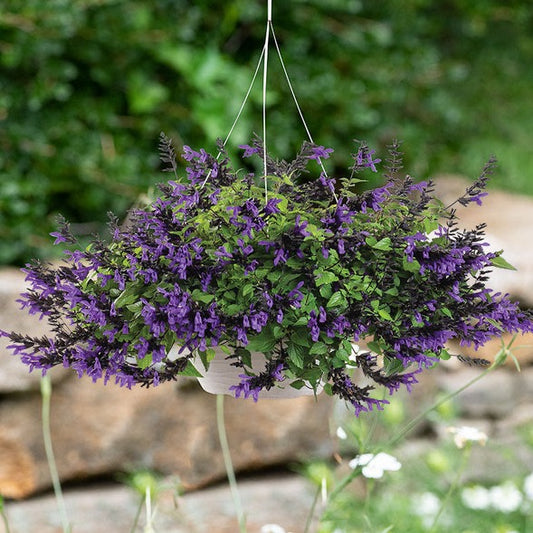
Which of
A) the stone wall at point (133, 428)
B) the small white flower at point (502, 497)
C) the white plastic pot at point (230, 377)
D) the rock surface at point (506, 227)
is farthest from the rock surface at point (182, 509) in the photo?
the white plastic pot at point (230, 377)

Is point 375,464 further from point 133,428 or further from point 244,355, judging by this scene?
point 133,428

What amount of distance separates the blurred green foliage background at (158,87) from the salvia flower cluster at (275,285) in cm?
162

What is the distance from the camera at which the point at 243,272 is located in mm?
1140

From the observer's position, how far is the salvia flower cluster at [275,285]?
1.13 m

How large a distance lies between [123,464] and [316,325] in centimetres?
194

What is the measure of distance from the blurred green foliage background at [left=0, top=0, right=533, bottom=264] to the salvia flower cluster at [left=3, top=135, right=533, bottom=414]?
1625 mm

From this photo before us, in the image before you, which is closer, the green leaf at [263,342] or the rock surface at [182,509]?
the green leaf at [263,342]

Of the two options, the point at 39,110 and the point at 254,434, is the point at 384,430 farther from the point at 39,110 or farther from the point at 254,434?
the point at 39,110

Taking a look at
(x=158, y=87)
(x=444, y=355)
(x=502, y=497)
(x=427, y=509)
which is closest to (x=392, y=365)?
(x=444, y=355)

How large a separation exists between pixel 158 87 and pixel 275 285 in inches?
87.5

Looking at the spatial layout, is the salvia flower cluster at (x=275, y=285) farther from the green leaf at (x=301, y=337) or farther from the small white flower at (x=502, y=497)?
the small white flower at (x=502, y=497)

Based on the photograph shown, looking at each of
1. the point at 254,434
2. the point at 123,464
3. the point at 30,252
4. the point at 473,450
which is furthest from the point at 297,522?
the point at 30,252

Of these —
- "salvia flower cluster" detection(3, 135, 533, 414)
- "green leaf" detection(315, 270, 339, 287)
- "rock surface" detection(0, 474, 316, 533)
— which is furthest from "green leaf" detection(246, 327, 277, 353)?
"rock surface" detection(0, 474, 316, 533)

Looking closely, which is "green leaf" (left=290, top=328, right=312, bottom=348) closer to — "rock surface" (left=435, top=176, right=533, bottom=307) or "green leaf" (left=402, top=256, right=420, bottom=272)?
"green leaf" (left=402, top=256, right=420, bottom=272)
